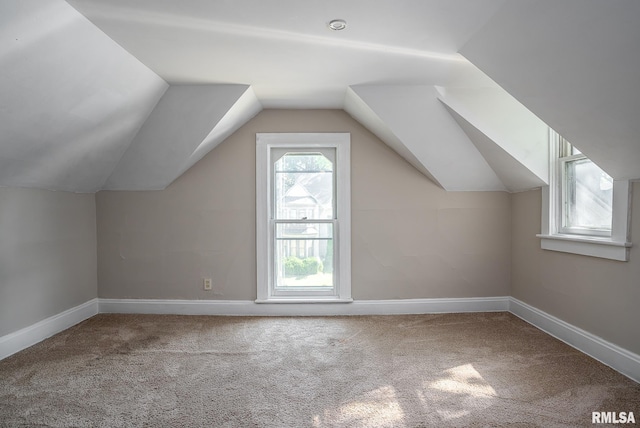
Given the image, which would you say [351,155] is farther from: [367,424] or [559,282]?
[367,424]

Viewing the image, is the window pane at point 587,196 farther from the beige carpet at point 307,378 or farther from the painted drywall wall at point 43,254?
the painted drywall wall at point 43,254

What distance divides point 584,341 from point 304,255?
2.56 metres

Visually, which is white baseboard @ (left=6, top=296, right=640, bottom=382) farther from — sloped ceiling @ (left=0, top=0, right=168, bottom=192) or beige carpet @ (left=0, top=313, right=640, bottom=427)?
sloped ceiling @ (left=0, top=0, right=168, bottom=192)

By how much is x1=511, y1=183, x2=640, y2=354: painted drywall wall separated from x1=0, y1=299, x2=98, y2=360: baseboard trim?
442cm

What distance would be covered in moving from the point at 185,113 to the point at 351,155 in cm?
166

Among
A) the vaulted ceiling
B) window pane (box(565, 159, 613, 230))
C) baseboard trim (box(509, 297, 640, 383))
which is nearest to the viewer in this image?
the vaulted ceiling

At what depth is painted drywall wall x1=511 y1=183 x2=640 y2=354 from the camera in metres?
2.44

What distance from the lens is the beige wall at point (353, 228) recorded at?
12.5 feet

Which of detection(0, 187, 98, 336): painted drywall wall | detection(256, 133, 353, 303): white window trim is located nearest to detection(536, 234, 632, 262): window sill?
detection(256, 133, 353, 303): white window trim

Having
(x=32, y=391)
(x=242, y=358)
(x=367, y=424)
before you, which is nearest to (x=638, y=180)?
(x=367, y=424)

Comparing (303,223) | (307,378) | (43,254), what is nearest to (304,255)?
(303,223)

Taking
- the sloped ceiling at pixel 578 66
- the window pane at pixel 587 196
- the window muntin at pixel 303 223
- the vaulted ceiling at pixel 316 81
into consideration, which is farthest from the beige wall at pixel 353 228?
the sloped ceiling at pixel 578 66

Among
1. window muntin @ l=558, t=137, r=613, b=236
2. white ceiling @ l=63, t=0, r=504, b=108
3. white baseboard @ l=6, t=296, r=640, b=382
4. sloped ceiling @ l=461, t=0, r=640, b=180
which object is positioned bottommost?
white baseboard @ l=6, t=296, r=640, b=382

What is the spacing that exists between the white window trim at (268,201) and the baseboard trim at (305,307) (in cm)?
8
